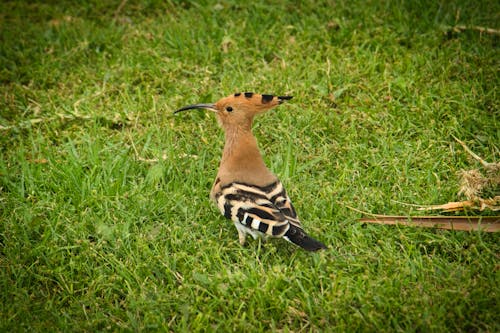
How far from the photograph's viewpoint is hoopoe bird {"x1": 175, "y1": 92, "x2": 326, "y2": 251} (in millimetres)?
3652

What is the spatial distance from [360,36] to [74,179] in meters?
2.89

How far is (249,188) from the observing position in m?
3.95

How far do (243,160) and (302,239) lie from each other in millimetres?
765

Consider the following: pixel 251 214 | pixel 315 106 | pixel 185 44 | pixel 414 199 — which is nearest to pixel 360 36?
pixel 315 106

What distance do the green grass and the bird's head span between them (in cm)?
53

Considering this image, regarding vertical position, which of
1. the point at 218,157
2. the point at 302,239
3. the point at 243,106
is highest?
the point at 243,106

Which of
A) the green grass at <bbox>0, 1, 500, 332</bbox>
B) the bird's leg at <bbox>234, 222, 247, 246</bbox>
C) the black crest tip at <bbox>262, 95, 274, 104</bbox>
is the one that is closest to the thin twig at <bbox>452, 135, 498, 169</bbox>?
the green grass at <bbox>0, 1, 500, 332</bbox>

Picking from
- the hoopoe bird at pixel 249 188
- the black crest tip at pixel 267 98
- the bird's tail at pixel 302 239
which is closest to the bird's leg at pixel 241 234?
the hoopoe bird at pixel 249 188

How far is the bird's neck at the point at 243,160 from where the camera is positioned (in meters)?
4.04

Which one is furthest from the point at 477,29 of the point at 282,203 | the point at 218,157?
the point at 282,203

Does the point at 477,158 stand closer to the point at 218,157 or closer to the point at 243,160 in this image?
the point at 243,160

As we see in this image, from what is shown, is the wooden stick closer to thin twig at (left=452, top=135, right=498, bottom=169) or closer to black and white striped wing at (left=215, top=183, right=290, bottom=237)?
thin twig at (left=452, top=135, right=498, bottom=169)

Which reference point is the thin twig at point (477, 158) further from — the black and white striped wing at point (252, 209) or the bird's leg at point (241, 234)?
the bird's leg at point (241, 234)

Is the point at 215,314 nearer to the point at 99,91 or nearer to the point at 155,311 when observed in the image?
the point at 155,311
